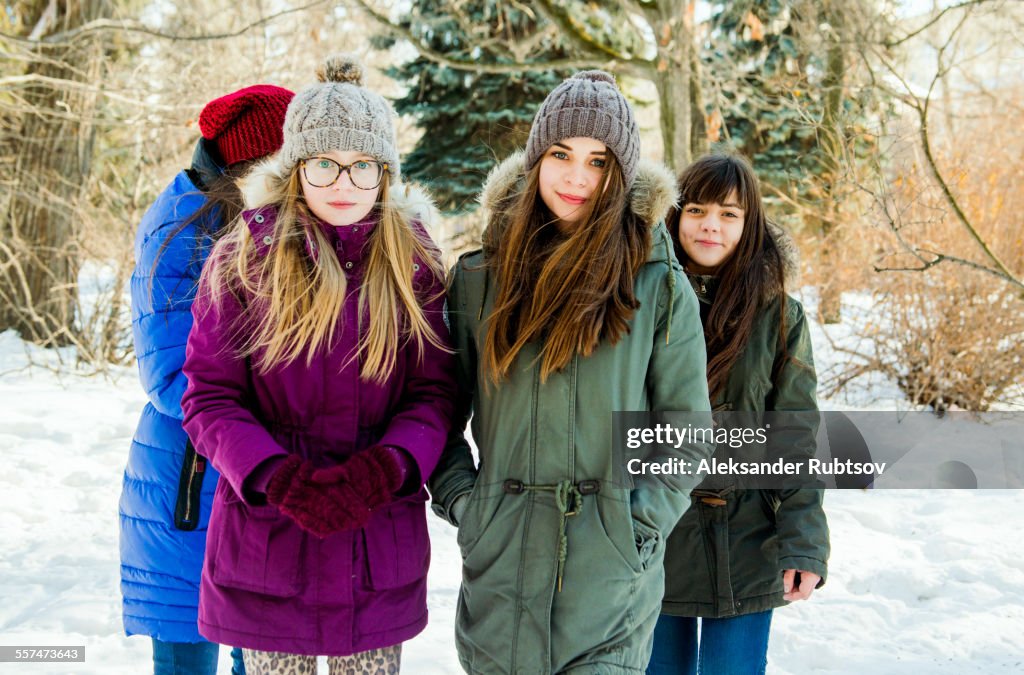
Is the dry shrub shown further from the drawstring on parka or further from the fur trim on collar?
the drawstring on parka

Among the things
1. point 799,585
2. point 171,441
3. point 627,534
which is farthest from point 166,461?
point 799,585

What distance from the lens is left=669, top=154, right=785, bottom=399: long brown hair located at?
238cm

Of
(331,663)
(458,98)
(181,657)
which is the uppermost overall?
(458,98)

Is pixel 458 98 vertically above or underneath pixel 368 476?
above

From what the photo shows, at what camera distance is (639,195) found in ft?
6.87

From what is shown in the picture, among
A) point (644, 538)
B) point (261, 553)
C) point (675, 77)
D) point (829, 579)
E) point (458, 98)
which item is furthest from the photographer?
point (458, 98)

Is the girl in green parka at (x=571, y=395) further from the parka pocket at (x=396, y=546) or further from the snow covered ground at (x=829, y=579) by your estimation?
the snow covered ground at (x=829, y=579)

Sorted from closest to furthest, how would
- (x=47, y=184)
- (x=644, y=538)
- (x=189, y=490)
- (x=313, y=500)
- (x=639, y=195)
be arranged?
(x=313, y=500)
(x=644, y=538)
(x=639, y=195)
(x=189, y=490)
(x=47, y=184)

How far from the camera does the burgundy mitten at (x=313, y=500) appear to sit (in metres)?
1.73

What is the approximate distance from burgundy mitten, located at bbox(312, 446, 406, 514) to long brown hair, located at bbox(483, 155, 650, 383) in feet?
1.14

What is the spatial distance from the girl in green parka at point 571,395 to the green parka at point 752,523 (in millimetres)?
388

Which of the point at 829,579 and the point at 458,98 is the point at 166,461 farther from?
the point at 458,98

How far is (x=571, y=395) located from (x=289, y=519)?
711 mm

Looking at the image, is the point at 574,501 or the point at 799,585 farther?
the point at 799,585
